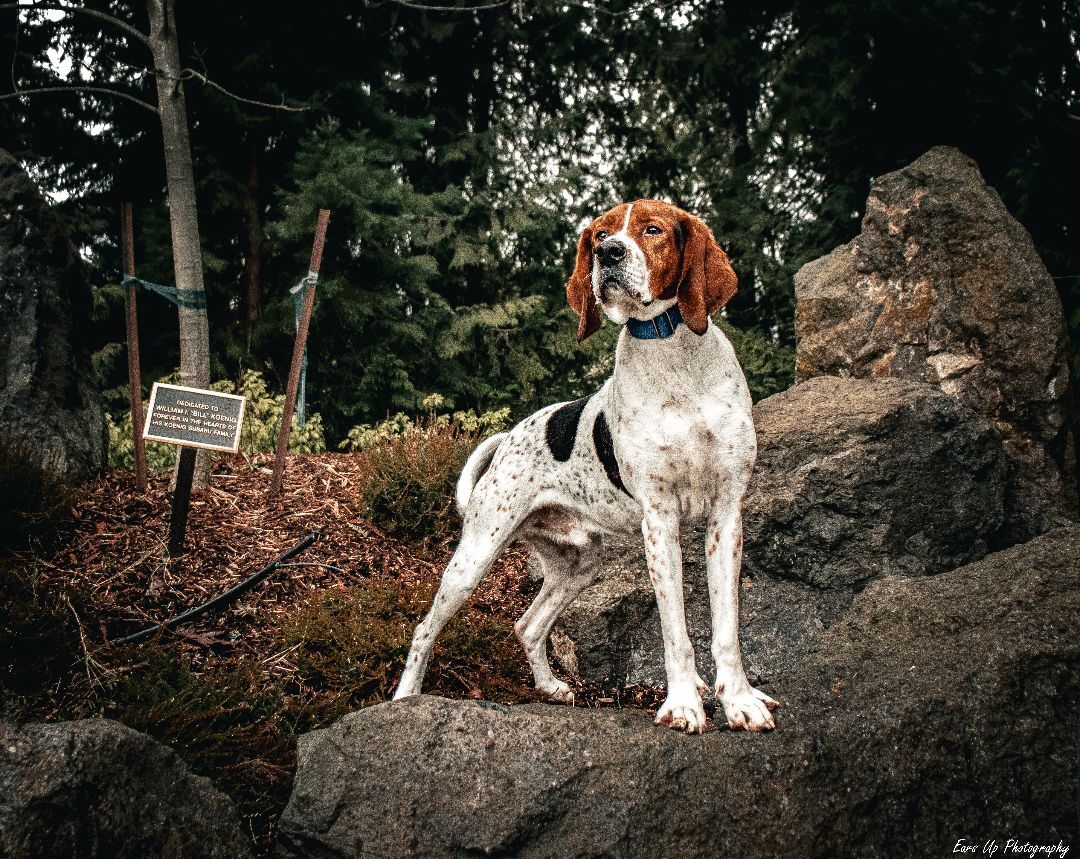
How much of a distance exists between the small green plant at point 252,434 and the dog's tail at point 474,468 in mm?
4439

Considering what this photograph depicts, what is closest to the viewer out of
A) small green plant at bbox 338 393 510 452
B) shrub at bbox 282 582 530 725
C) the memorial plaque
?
shrub at bbox 282 582 530 725

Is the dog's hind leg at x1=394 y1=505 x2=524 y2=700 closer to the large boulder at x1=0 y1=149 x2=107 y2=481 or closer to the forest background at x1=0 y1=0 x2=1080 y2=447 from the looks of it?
the large boulder at x1=0 y1=149 x2=107 y2=481

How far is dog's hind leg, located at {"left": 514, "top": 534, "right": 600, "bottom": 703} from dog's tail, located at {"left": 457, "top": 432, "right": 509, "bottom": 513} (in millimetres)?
331

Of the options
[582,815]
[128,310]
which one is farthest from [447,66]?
[582,815]

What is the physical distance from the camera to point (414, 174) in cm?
1238

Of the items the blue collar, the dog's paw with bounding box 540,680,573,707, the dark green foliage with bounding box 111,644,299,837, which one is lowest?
the dark green foliage with bounding box 111,644,299,837

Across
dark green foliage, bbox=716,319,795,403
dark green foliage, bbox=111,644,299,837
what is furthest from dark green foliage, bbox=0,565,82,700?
dark green foliage, bbox=716,319,795,403

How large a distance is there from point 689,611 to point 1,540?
399cm

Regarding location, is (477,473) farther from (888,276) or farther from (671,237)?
(888,276)

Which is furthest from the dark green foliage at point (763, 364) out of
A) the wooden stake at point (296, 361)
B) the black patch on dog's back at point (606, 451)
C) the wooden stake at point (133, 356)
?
the black patch on dog's back at point (606, 451)

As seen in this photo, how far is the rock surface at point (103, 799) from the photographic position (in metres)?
2.28

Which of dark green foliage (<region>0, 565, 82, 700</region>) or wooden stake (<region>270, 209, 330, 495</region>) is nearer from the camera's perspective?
dark green foliage (<region>0, 565, 82, 700</region>)

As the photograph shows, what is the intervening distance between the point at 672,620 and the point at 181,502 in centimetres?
334

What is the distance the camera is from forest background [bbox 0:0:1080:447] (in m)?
9.94
